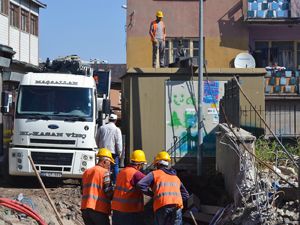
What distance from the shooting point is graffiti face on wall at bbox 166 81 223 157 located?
19047 mm

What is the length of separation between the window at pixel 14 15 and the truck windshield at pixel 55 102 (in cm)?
1533

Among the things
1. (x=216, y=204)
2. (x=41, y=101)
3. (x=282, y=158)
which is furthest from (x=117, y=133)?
(x=282, y=158)

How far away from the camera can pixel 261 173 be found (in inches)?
442

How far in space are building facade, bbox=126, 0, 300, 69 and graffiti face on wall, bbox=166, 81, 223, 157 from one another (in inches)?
333

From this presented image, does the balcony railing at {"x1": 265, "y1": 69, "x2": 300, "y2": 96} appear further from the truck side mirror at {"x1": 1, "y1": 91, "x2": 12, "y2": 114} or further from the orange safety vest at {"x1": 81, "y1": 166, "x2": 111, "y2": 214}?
the orange safety vest at {"x1": 81, "y1": 166, "x2": 111, "y2": 214}

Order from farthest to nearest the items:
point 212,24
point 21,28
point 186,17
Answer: point 21,28, point 212,24, point 186,17

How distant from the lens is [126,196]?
9.45 metres

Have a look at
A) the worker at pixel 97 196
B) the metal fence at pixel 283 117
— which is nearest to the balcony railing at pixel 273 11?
the metal fence at pixel 283 117

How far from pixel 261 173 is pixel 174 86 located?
8178 mm

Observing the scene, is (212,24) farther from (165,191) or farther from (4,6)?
(165,191)

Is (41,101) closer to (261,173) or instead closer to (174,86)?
(174,86)

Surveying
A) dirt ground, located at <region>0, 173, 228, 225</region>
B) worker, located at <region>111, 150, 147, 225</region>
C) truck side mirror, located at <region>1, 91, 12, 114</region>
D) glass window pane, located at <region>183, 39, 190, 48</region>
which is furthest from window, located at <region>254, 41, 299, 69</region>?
worker, located at <region>111, 150, 147, 225</region>

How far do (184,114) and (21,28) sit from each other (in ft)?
50.9

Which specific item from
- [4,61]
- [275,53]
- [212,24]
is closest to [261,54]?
[275,53]
